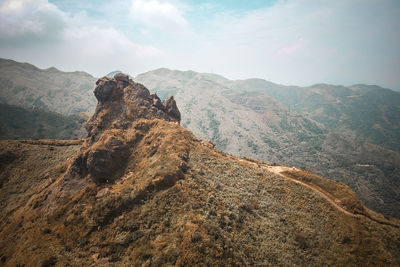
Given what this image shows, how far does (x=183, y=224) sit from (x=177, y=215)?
8.75ft

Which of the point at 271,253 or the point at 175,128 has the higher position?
the point at 175,128

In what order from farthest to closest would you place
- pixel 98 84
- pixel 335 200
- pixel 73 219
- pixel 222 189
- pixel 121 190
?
pixel 98 84
pixel 335 200
pixel 222 189
pixel 121 190
pixel 73 219

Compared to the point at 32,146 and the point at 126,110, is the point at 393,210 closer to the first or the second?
the point at 126,110

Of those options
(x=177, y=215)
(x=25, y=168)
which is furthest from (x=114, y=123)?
(x=25, y=168)

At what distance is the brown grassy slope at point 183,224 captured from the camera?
33406mm

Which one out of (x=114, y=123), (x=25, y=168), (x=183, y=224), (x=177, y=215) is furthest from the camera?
(x=25, y=168)

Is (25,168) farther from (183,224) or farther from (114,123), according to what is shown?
(183,224)

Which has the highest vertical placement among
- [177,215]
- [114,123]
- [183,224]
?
[114,123]

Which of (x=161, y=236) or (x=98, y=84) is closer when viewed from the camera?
(x=161, y=236)

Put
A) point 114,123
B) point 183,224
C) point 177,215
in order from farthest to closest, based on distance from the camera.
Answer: point 114,123, point 177,215, point 183,224

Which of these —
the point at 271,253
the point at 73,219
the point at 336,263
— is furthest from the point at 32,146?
the point at 336,263

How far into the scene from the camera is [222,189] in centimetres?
4816

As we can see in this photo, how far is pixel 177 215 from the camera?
37688mm

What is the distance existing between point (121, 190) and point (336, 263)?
47591 millimetres
